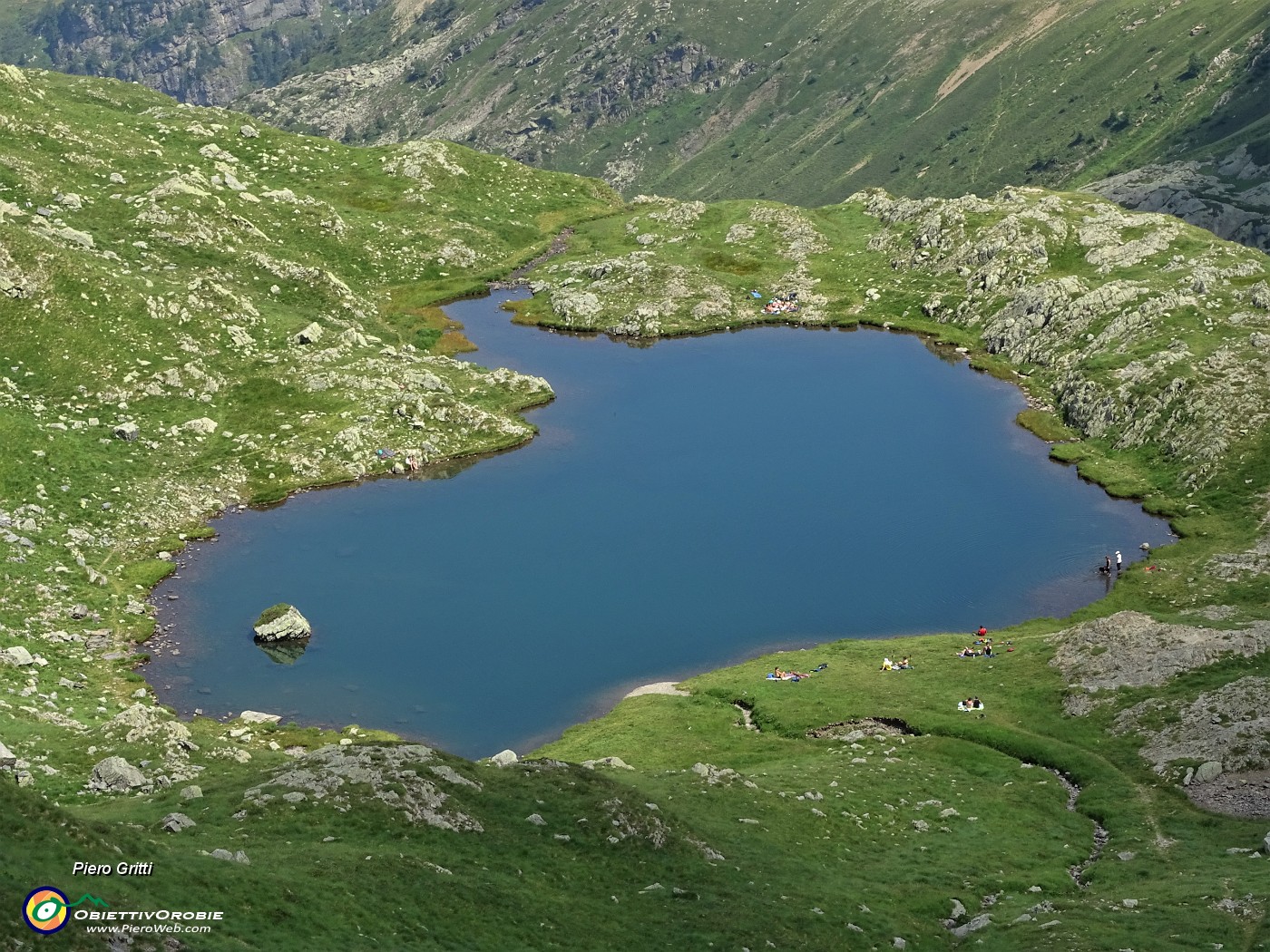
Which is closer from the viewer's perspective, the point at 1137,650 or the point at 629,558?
the point at 1137,650

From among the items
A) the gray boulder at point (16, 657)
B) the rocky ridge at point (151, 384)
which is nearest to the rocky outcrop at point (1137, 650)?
the rocky ridge at point (151, 384)

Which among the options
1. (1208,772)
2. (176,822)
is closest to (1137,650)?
(1208,772)

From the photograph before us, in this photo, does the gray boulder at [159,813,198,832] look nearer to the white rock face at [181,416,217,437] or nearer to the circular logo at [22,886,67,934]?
the circular logo at [22,886,67,934]

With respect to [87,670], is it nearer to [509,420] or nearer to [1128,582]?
[509,420]

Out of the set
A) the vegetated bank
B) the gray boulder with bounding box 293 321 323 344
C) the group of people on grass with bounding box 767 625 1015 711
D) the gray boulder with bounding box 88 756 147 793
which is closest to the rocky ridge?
the gray boulder with bounding box 293 321 323 344

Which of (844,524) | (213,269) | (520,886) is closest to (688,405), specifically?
(844,524)

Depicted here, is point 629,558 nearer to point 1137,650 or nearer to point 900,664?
point 900,664
